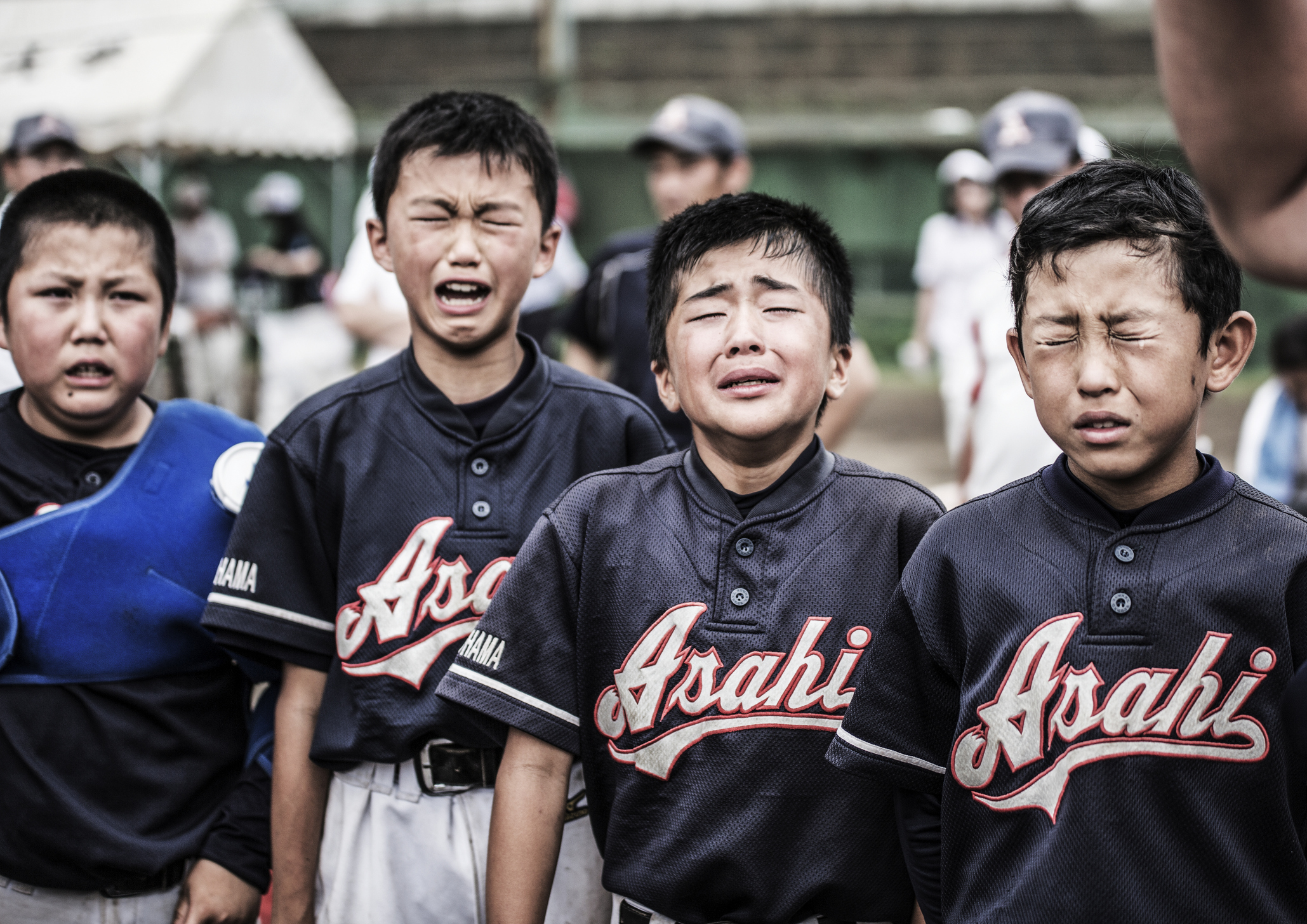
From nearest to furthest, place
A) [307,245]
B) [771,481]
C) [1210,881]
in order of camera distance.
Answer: [1210,881], [771,481], [307,245]

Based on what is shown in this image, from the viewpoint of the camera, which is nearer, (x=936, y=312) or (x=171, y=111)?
(x=936, y=312)

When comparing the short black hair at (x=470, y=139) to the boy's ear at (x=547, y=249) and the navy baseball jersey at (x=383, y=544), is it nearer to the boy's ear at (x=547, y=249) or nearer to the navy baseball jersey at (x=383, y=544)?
the boy's ear at (x=547, y=249)

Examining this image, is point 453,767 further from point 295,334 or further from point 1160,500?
point 295,334

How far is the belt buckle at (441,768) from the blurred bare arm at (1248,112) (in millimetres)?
1497

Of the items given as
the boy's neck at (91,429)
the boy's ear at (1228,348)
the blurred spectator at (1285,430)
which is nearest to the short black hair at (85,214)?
the boy's neck at (91,429)

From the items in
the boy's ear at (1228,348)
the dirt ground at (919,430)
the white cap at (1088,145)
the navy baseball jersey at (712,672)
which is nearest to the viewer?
the boy's ear at (1228,348)

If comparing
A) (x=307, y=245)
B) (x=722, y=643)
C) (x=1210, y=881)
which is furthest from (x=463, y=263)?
(x=307, y=245)

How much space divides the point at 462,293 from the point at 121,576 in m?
0.79

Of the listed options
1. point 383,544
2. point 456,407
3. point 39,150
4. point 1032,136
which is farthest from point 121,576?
point 39,150

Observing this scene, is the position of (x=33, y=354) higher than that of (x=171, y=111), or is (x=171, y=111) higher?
(x=171, y=111)

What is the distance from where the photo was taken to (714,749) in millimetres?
1763

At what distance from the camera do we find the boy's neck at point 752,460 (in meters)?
1.89

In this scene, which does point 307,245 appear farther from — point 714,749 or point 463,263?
point 714,749

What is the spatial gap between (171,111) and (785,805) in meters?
10.2
